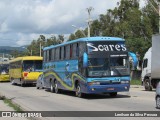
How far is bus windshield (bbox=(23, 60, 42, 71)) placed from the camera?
4116 centimetres

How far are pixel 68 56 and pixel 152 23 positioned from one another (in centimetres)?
2574

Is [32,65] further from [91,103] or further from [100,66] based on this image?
[91,103]

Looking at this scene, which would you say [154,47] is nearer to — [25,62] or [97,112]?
[97,112]

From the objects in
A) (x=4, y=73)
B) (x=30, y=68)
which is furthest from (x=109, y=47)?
(x=4, y=73)

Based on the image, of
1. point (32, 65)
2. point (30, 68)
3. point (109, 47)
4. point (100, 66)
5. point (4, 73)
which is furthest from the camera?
point (4, 73)

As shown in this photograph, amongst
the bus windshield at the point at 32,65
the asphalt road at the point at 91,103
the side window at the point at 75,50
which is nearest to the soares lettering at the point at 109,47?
the side window at the point at 75,50

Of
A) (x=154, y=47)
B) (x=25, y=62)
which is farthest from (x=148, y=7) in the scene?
(x=154, y=47)

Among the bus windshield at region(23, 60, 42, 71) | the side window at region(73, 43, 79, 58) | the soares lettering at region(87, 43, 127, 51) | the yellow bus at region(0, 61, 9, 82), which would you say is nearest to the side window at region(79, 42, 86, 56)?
the soares lettering at region(87, 43, 127, 51)

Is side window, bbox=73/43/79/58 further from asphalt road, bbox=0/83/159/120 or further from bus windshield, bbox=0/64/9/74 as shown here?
bus windshield, bbox=0/64/9/74

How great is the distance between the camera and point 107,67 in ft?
73.0

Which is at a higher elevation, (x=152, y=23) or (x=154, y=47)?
(x=152, y=23)

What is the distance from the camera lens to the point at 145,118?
43.2 ft

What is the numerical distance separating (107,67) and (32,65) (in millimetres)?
19886

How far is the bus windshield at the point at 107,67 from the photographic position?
2216cm
